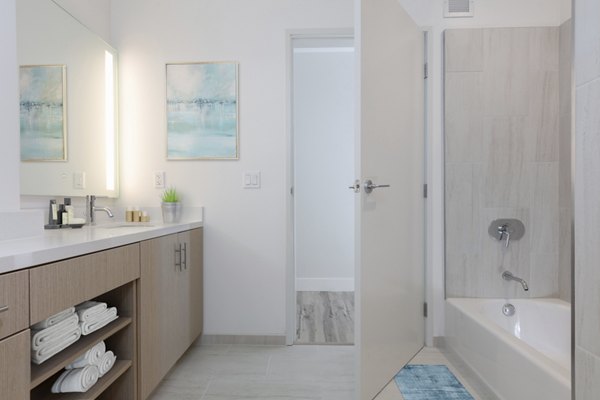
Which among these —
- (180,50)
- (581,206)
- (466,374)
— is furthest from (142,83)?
(466,374)

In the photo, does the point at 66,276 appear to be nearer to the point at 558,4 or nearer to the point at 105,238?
the point at 105,238

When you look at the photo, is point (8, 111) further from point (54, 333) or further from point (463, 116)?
point (463, 116)

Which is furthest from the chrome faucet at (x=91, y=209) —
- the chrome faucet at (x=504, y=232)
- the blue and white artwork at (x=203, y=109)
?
the chrome faucet at (x=504, y=232)

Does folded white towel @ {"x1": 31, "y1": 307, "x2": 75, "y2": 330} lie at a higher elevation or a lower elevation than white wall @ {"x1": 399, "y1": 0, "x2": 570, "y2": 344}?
lower

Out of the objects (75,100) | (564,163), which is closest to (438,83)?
(564,163)

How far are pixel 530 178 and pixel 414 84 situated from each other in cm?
92

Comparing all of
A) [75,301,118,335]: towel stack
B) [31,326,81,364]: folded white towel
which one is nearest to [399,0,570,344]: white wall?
[75,301,118,335]: towel stack

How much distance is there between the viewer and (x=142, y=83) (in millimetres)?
2494

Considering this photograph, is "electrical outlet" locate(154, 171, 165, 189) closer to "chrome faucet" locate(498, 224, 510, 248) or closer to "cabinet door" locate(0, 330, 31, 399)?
"cabinet door" locate(0, 330, 31, 399)

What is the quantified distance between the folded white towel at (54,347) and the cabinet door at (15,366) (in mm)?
94

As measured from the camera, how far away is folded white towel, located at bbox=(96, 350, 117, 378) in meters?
1.32

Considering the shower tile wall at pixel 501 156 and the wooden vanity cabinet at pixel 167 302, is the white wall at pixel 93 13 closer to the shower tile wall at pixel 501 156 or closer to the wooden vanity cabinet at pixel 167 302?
the wooden vanity cabinet at pixel 167 302

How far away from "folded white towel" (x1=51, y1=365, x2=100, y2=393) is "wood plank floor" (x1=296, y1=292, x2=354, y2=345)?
1.50 meters

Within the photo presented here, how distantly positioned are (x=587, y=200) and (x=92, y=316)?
1.46 m
